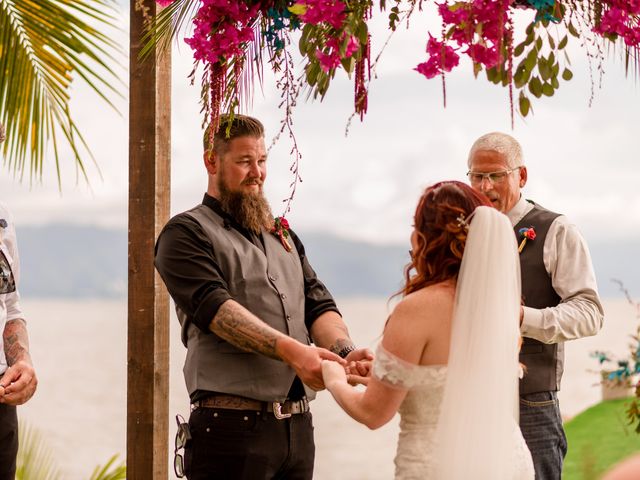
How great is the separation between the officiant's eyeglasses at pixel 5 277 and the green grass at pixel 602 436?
187 inches

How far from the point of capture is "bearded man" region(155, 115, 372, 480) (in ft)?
10.3

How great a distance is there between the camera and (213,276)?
320cm

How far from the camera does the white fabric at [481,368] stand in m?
2.56

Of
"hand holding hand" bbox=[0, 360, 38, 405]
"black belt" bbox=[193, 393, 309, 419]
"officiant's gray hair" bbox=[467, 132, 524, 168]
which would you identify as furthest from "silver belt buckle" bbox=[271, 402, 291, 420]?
"officiant's gray hair" bbox=[467, 132, 524, 168]

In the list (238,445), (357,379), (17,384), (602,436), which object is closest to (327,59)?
(357,379)

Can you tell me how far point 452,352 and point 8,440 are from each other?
1662 mm

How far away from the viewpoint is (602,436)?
864 centimetres

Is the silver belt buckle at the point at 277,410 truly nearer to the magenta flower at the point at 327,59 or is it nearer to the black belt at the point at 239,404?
the black belt at the point at 239,404

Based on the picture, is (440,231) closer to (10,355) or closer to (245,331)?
(245,331)

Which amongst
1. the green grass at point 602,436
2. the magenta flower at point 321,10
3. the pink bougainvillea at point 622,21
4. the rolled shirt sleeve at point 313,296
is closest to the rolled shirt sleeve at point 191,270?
the rolled shirt sleeve at point 313,296

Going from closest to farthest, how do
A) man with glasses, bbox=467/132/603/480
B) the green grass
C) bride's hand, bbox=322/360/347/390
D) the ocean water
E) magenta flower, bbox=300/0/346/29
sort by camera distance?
1. magenta flower, bbox=300/0/346/29
2. bride's hand, bbox=322/360/347/390
3. man with glasses, bbox=467/132/603/480
4. the green grass
5. the ocean water

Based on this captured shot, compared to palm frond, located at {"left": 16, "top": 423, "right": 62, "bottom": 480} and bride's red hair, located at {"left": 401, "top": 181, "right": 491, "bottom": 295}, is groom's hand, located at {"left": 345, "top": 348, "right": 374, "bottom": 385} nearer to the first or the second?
bride's red hair, located at {"left": 401, "top": 181, "right": 491, "bottom": 295}

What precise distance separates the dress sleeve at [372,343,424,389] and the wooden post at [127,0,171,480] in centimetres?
138

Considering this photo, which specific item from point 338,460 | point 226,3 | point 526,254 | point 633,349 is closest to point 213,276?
point 226,3
